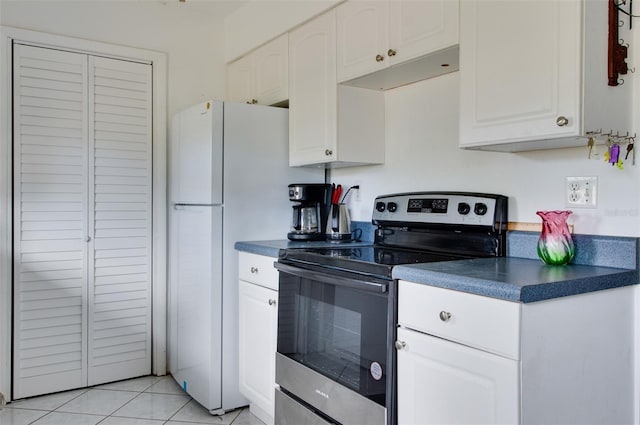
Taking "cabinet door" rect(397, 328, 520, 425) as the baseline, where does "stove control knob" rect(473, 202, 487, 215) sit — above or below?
above

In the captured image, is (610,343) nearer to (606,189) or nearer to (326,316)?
(606,189)

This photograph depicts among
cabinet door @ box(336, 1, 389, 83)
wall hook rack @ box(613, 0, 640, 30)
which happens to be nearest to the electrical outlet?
wall hook rack @ box(613, 0, 640, 30)

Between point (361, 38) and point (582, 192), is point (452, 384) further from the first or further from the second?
point (361, 38)

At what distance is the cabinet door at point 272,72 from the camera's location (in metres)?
2.85

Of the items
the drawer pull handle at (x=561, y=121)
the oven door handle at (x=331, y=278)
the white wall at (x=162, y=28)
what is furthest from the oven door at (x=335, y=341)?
the white wall at (x=162, y=28)

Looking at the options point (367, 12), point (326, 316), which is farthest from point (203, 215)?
point (367, 12)

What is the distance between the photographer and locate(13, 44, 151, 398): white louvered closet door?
2826mm

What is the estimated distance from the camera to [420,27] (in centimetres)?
200

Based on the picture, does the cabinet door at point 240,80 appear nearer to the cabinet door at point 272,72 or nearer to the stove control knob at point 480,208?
the cabinet door at point 272,72

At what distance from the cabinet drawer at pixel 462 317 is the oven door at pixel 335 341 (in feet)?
0.29

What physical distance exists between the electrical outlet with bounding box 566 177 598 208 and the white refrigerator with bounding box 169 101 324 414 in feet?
4.81

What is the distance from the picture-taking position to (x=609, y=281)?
1526 millimetres

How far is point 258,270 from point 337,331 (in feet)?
2.13

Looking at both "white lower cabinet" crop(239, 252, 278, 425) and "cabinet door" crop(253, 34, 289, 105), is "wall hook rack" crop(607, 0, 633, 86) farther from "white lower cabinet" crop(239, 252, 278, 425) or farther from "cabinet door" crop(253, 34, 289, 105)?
"cabinet door" crop(253, 34, 289, 105)
